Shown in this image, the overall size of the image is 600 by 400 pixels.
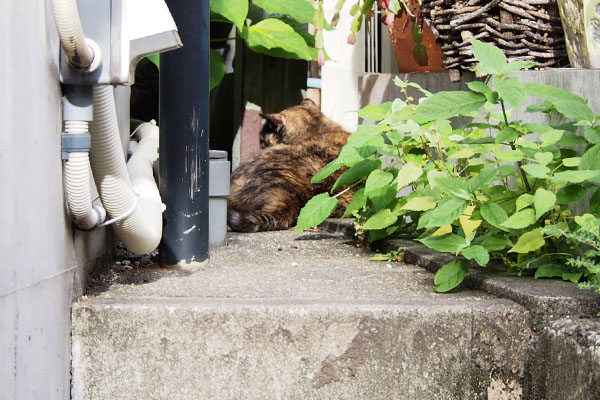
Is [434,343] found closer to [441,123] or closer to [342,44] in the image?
[441,123]

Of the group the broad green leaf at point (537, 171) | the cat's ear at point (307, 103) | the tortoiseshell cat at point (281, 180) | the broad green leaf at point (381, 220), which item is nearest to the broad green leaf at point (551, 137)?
the broad green leaf at point (537, 171)

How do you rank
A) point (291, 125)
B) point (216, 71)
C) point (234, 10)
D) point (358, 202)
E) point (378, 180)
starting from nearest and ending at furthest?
1. point (378, 180)
2. point (358, 202)
3. point (234, 10)
4. point (216, 71)
5. point (291, 125)

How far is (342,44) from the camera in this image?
4559 millimetres

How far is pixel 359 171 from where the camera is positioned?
8.50 ft

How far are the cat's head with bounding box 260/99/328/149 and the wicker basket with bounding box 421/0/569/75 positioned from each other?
1.41m

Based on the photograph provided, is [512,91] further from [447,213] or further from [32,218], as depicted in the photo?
[32,218]

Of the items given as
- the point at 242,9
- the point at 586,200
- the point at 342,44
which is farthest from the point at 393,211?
the point at 342,44

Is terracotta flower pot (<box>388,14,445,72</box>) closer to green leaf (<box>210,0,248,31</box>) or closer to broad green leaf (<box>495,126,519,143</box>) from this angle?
green leaf (<box>210,0,248,31</box>)

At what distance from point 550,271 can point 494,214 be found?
0.62 ft

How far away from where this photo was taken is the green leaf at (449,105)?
1.79 meters

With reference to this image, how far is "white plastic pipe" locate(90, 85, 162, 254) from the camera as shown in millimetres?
1721

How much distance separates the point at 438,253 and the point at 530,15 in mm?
933

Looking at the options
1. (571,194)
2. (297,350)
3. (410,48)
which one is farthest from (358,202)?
(410,48)

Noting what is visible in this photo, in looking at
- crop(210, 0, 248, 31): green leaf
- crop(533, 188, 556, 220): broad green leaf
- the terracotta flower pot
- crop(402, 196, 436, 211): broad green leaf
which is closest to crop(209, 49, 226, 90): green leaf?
crop(210, 0, 248, 31): green leaf
